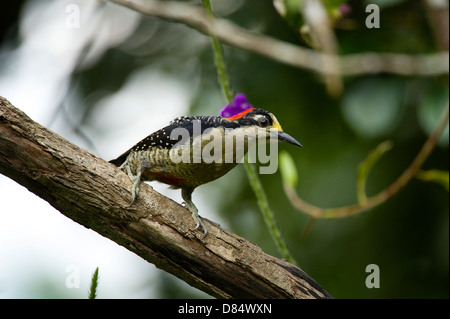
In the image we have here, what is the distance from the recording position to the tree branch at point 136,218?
2145 mm

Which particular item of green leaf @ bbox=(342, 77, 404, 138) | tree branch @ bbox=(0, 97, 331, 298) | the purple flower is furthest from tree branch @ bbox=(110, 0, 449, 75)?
tree branch @ bbox=(0, 97, 331, 298)

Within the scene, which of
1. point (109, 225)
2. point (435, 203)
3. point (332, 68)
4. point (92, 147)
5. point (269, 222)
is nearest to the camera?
point (109, 225)

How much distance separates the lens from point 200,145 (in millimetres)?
2523

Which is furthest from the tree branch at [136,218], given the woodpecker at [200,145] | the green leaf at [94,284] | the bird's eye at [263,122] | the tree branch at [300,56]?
the tree branch at [300,56]

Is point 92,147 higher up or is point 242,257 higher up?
point 92,147

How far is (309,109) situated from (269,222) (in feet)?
6.29

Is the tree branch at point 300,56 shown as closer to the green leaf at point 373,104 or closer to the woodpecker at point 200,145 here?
the green leaf at point 373,104

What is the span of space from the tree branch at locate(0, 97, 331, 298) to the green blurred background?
1.37 meters

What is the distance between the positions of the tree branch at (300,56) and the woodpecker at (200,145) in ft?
2.13

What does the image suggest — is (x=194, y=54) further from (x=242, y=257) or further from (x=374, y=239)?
(x=242, y=257)

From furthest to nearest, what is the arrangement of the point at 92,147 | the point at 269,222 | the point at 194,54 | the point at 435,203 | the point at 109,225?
the point at 194,54 → the point at 435,203 → the point at 92,147 → the point at 269,222 → the point at 109,225

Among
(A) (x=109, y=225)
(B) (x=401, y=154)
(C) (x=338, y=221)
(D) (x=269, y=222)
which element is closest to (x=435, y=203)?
(B) (x=401, y=154)

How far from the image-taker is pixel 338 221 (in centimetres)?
424

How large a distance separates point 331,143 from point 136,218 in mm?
2271
